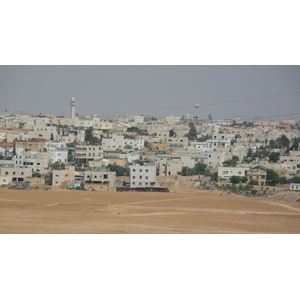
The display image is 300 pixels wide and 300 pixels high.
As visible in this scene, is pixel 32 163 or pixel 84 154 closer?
pixel 32 163

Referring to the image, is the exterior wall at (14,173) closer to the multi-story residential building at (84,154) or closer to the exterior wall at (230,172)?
the multi-story residential building at (84,154)

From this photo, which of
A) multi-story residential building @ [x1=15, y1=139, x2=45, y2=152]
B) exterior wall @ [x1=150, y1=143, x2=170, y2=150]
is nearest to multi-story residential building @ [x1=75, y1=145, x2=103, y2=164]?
multi-story residential building @ [x1=15, y1=139, x2=45, y2=152]

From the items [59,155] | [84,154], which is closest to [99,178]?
[59,155]

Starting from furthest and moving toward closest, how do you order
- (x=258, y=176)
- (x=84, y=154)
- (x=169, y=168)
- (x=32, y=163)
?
(x=84, y=154) < (x=169, y=168) < (x=32, y=163) < (x=258, y=176)

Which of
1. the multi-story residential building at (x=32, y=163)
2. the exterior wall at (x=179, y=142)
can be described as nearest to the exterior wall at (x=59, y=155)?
the multi-story residential building at (x=32, y=163)

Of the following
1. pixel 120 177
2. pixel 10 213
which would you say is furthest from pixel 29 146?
pixel 10 213

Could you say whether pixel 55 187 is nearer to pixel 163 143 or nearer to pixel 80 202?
pixel 80 202

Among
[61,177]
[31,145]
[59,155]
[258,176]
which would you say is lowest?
[61,177]

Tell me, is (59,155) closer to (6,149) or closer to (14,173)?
(6,149)

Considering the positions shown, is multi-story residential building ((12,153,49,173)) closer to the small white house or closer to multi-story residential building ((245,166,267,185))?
multi-story residential building ((245,166,267,185))
